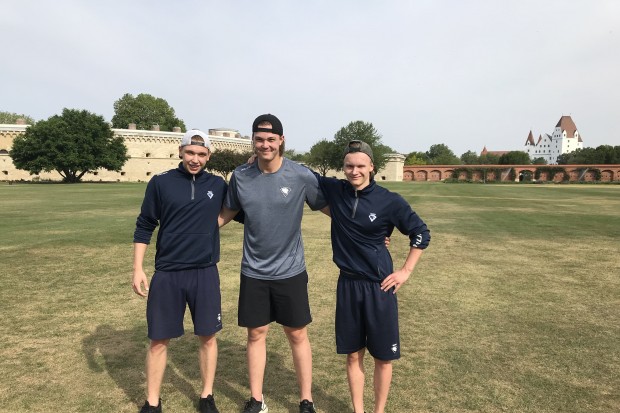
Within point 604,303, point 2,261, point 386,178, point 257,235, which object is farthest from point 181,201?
point 386,178

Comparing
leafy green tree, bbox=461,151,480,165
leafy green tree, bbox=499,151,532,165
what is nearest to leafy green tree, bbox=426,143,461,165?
leafy green tree, bbox=461,151,480,165

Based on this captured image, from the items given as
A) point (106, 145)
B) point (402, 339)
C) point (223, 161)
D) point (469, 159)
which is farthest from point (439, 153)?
point (402, 339)

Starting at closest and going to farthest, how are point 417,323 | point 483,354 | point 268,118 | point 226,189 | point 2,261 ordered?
point 268,118 → point 226,189 → point 483,354 → point 417,323 → point 2,261

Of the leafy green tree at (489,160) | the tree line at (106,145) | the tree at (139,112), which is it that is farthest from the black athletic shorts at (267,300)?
the leafy green tree at (489,160)

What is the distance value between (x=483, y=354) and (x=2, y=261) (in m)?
8.92

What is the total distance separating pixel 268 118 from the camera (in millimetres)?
3084

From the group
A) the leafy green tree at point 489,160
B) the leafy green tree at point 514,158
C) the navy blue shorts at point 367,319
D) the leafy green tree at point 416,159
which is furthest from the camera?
the leafy green tree at point 416,159

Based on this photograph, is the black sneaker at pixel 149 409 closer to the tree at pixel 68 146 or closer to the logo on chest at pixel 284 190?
the logo on chest at pixel 284 190

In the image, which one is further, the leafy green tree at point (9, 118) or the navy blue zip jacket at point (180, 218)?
the leafy green tree at point (9, 118)

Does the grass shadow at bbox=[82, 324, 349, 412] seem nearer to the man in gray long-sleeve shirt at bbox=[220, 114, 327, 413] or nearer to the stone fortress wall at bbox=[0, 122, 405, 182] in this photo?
the man in gray long-sleeve shirt at bbox=[220, 114, 327, 413]

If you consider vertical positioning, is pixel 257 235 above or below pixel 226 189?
below

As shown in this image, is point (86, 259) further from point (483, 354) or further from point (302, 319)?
point (483, 354)

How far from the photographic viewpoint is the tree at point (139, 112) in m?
80.6

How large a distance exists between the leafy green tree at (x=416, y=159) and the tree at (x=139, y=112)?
74.9 metres
